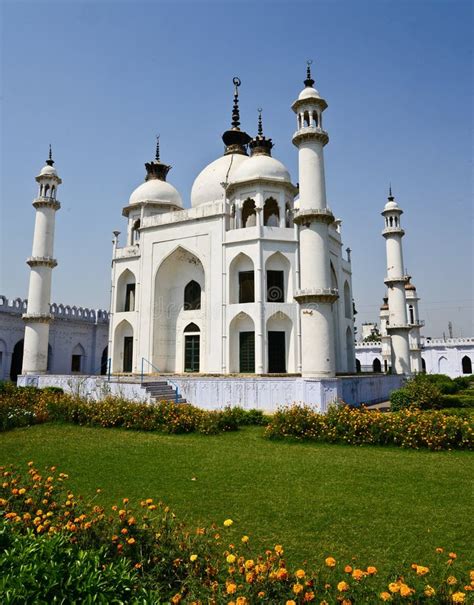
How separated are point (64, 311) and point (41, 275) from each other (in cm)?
580

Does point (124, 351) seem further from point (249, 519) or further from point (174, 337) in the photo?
point (249, 519)

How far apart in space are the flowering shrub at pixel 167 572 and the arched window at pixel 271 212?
1976 cm

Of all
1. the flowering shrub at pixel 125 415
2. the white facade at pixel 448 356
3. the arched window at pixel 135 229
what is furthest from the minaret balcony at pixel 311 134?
the white facade at pixel 448 356

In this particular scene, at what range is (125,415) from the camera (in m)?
11.6

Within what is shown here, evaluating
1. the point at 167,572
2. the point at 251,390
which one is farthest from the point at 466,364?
the point at 167,572

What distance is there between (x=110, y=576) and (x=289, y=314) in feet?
56.9

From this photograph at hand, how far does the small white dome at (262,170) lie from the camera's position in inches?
848

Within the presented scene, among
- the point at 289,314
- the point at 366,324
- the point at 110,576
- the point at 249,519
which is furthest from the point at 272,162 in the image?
the point at 366,324

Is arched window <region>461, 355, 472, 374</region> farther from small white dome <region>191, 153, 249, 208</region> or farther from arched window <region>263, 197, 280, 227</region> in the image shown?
small white dome <region>191, 153, 249, 208</region>

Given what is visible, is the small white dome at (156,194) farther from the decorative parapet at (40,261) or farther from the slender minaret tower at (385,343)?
the slender minaret tower at (385,343)

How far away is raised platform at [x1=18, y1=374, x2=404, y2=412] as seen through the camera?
1389 cm

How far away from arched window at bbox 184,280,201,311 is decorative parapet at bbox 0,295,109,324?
6953 mm

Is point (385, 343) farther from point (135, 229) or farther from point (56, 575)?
point (56, 575)

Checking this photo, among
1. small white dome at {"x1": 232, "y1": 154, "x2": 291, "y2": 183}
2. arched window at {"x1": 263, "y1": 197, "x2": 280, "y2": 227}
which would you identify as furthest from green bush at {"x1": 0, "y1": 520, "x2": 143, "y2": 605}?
arched window at {"x1": 263, "y1": 197, "x2": 280, "y2": 227}
